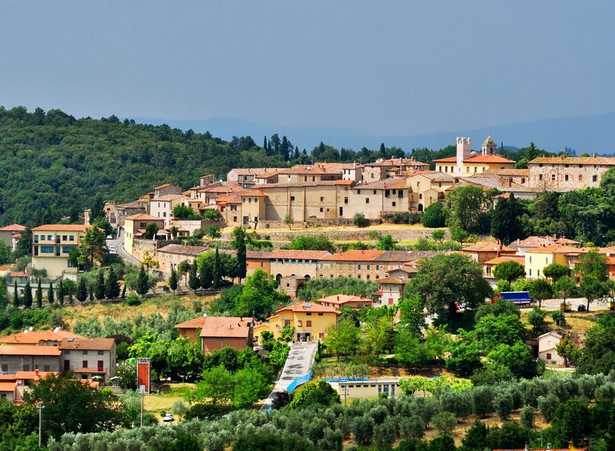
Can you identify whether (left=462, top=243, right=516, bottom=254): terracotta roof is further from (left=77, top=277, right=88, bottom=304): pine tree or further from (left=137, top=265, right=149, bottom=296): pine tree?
(left=77, top=277, right=88, bottom=304): pine tree

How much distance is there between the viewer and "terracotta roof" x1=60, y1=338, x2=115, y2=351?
52.8 m

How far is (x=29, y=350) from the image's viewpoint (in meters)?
53.3

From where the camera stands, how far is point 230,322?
56.7 m

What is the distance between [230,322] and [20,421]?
1429 centimetres

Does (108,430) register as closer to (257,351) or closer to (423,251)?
(257,351)

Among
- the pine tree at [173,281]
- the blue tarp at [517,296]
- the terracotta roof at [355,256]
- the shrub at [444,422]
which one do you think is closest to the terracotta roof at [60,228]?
the pine tree at [173,281]

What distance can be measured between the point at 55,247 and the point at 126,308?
10.7 m

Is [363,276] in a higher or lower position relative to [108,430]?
higher

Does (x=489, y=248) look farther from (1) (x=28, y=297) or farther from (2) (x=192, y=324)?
(1) (x=28, y=297)

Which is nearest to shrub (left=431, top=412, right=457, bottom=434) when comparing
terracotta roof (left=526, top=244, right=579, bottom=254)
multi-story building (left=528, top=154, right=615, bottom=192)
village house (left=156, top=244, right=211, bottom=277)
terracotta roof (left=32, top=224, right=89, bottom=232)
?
terracotta roof (left=526, top=244, right=579, bottom=254)

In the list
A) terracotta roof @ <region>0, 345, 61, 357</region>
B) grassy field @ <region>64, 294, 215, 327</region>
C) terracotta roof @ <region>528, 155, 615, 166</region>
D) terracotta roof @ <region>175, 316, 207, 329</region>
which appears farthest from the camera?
terracotta roof @ <region>528, 155, 615, 166</region>

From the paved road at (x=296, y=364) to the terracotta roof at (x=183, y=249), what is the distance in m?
15.7

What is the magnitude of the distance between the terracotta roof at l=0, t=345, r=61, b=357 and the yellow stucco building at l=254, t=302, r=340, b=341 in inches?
332

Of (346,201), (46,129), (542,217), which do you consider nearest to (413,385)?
(542,217)
